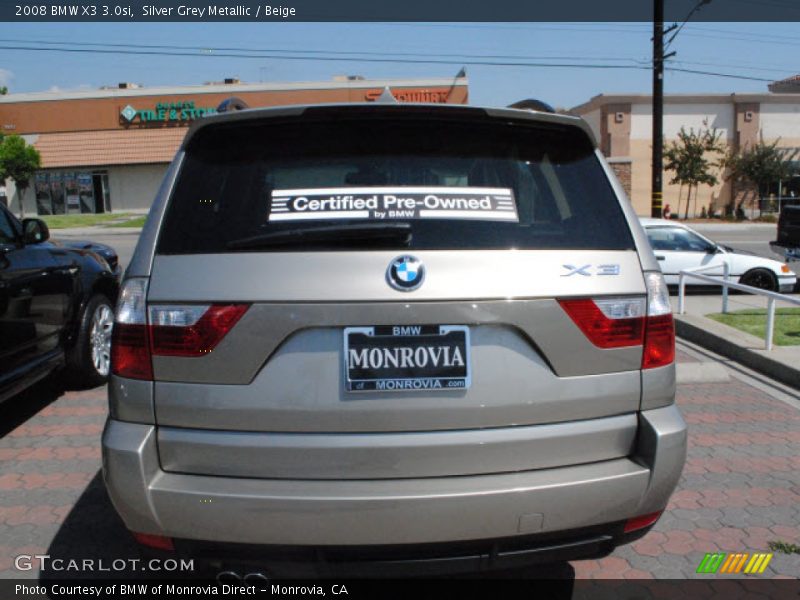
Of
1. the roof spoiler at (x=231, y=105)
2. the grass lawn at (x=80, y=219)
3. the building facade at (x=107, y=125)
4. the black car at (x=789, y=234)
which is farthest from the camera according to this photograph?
the building facade at (x=107, y=125)

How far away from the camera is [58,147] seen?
140ft

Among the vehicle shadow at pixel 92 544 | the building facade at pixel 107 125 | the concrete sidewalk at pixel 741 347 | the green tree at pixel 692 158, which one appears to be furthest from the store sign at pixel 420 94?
the vehicle shadow at pixel 92 544

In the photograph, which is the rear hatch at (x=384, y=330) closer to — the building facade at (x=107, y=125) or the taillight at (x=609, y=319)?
the taillight at (x=609, y=319)

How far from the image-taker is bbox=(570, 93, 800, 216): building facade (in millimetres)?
41438

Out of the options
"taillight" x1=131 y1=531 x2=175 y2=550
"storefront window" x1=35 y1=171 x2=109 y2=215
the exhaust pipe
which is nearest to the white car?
the exhaust pipe

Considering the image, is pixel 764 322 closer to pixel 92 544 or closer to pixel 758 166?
pixel 92 544


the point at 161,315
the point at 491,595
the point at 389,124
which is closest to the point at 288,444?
the point at 161,315

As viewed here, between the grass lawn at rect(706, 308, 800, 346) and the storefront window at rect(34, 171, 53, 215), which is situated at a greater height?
the storefront window at rect(34, 171, 53, 215)

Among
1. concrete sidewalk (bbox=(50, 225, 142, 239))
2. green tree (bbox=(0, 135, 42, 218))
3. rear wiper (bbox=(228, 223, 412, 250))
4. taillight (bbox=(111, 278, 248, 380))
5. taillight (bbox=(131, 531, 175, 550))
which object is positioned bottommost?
taillight (bbox=(131, 531, 175, 550))

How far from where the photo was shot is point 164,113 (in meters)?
42.6

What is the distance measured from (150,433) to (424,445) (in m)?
0.87

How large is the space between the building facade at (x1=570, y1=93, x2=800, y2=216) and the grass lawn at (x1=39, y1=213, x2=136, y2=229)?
1070 inches

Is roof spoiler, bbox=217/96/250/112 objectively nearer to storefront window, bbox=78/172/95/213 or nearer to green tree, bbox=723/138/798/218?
green tree, bbox=723/138/798/218

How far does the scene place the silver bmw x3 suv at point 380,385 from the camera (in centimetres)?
227
